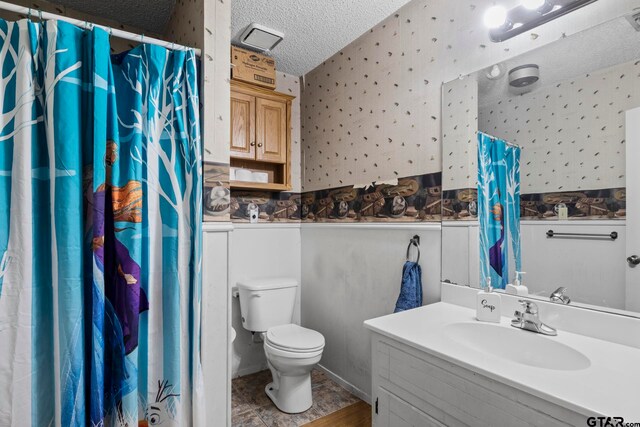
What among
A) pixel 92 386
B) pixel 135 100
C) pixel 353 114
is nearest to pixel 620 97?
pixel 353 114

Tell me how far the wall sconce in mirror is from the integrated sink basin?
129 cm

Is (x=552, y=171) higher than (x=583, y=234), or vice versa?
(x=552, y=171)

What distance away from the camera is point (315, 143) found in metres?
2.78

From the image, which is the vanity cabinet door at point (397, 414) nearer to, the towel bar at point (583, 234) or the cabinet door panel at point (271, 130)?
the towel bar at point (583, 234)

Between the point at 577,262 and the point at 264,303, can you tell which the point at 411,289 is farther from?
the point at 264,303

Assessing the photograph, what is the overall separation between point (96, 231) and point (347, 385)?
6.40 feet

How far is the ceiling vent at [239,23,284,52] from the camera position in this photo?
7.14 feet

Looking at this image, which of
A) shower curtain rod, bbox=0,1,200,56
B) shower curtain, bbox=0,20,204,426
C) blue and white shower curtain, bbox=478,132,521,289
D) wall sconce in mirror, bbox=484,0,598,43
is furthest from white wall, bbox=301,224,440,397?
shower curtain rod, bbox=0,1,200,56

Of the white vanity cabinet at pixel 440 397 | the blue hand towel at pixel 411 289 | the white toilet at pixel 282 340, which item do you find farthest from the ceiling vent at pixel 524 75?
the white toilet at pixel 282 340

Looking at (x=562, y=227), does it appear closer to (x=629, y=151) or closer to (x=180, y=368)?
(x=629, y=151)

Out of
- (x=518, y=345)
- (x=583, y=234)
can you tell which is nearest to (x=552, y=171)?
(x=583, y=234)

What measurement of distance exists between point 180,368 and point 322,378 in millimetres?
1455

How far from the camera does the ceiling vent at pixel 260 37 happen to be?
85.7 inches

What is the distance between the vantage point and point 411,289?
180 centimetres
